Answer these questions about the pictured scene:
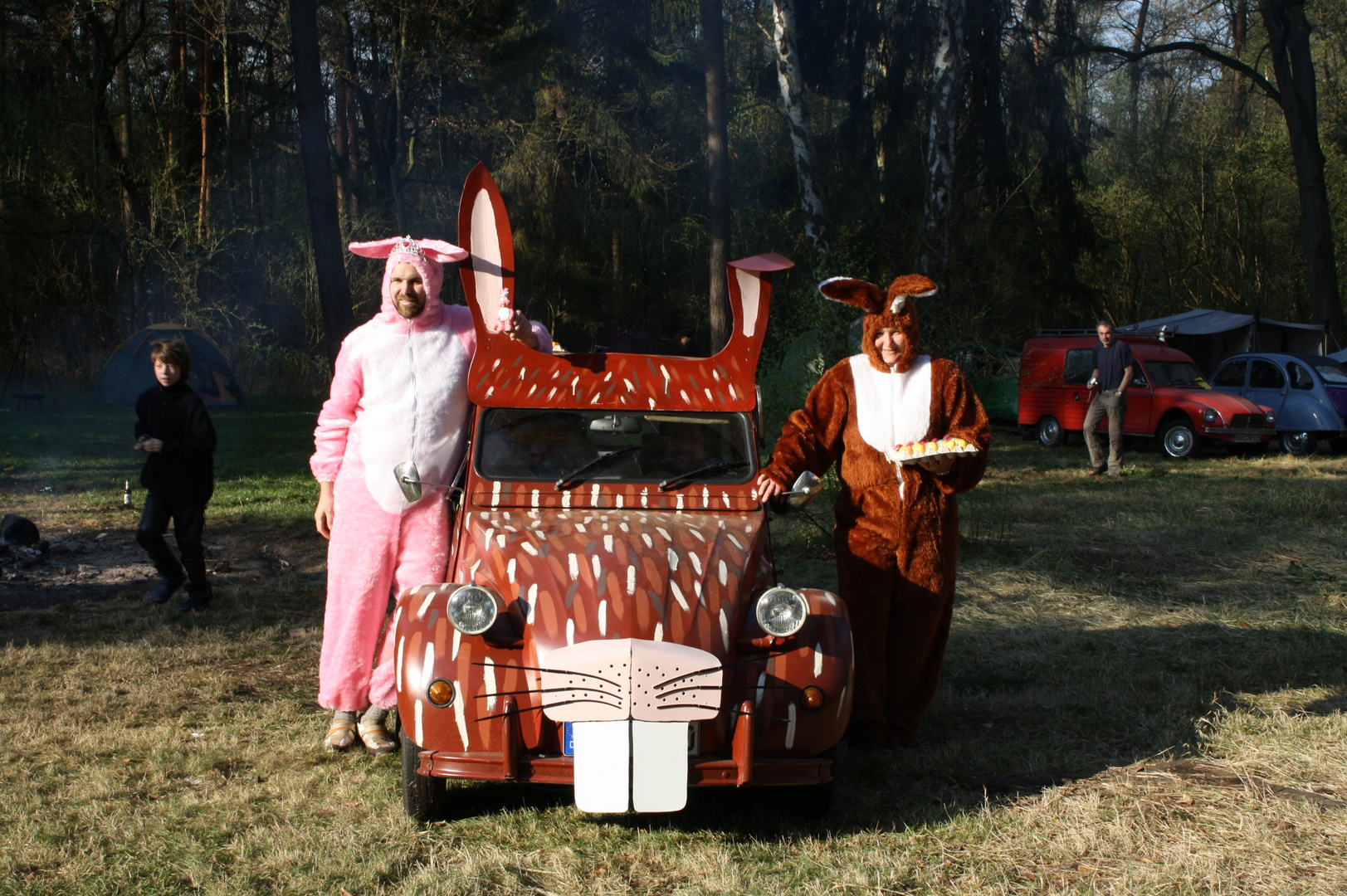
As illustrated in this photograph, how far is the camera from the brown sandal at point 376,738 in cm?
478

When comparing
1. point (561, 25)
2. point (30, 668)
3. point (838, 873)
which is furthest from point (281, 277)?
point (838, 873)

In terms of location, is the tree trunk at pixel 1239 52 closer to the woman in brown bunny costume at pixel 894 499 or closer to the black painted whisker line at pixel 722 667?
the woman in brown bunny costume at pixel 894 499

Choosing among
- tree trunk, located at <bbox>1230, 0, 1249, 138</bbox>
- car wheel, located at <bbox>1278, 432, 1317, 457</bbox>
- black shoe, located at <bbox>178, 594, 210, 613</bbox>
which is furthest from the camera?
tree trunk, located at <bbox>1230, 0, 1249, 138</bbox>

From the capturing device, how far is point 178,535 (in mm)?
7234

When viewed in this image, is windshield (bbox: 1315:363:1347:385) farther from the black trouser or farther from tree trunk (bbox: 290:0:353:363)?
the black trouser

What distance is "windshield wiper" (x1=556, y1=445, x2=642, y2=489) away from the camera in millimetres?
4645

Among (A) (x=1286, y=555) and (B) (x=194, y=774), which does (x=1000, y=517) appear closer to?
(A) (x=1286, y=555)

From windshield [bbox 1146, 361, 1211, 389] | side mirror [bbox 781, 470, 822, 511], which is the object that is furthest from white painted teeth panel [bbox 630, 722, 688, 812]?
windshield [bbox 1146, 361, 1211, 389]

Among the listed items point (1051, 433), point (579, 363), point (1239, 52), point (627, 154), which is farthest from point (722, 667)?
point (1239, 52)

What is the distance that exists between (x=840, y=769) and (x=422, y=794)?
1796 mm

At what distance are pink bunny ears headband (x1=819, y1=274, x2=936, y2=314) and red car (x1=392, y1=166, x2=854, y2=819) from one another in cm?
32

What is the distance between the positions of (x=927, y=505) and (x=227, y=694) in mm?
3629

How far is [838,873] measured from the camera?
12.0 feet

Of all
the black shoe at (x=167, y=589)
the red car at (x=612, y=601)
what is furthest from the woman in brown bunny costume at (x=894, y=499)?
the black shoe at (x=167, y=589)
